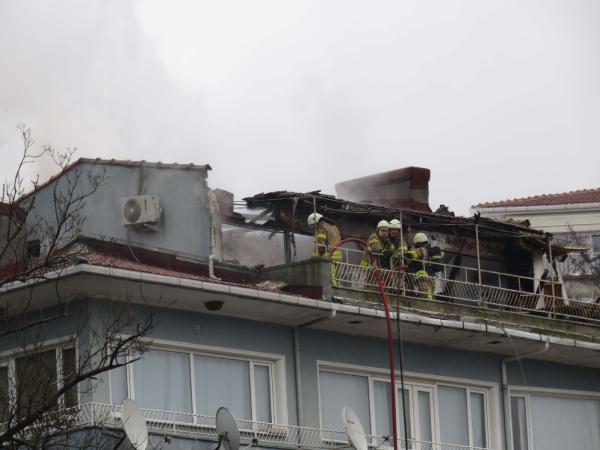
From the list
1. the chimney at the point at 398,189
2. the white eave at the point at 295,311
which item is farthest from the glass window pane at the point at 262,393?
the chimney at the point at 398,189

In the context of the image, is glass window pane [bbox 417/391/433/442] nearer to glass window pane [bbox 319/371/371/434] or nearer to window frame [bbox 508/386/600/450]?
glass window pane [bbox 319/371/371/434]

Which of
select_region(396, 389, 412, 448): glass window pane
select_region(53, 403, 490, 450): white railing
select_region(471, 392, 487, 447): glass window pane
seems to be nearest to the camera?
select_region(53, 403, 490, 450): white railing

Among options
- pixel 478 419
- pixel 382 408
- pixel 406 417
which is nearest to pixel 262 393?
pixel 382 408

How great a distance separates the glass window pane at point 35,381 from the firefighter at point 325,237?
607 centimetres

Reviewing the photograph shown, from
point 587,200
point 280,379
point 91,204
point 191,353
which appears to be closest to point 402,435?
point 280,379

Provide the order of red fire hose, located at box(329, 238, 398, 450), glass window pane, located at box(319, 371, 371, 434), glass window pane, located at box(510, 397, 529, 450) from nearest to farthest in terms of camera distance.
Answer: red fire hose, located at box(329, 238, 398, 450), glass window pane, located at box(319, 371, 371, 434), glass window pane, located at box(510, 397, 529, 450)

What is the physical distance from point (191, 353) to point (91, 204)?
16.4 ft

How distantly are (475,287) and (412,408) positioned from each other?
153 inches

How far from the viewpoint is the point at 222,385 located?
90.9ft

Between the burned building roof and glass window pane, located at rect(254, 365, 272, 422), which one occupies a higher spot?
the burned building roof

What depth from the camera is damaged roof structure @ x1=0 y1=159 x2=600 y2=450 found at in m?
26.3

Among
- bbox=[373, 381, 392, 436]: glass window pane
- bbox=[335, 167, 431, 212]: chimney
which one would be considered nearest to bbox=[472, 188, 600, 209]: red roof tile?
bbox=[335, 167, 431, 212]: chimney

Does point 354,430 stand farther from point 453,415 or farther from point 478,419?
point 478,419

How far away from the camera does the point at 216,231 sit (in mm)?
30344
